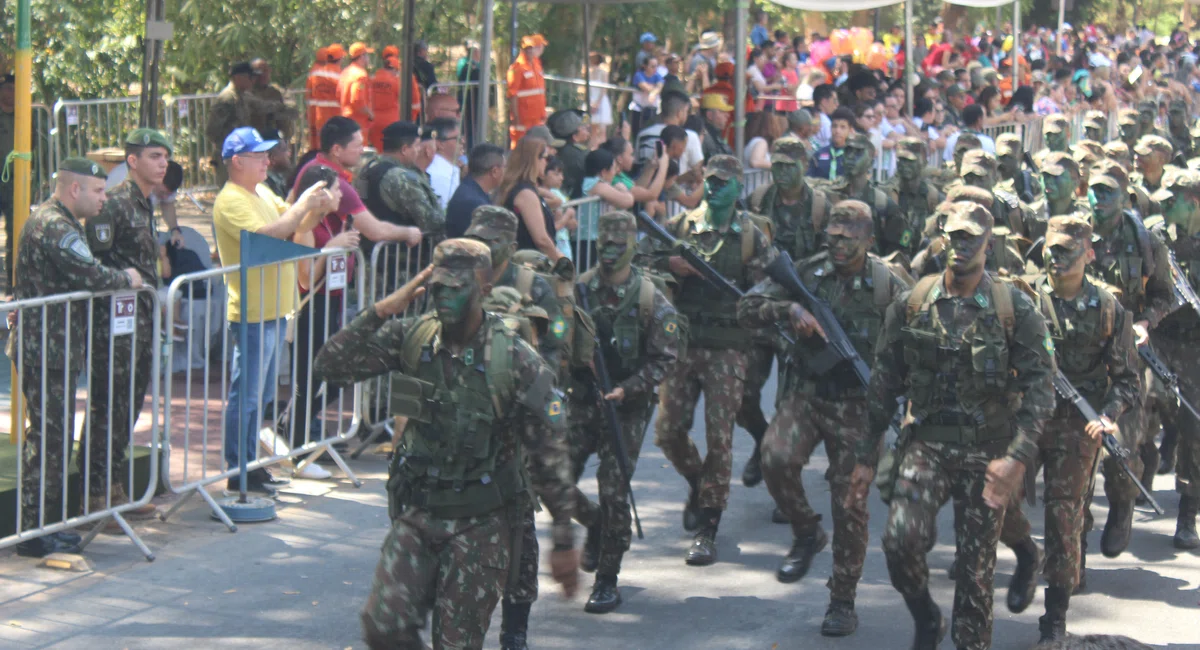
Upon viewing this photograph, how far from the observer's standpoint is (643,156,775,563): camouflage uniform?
773 centimetres

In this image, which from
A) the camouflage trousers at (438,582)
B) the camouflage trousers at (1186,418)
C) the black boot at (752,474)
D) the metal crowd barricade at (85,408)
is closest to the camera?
the camouflage trousers at (438,582)

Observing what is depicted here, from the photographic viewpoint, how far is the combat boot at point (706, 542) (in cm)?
762

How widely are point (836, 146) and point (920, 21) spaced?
27820 mm

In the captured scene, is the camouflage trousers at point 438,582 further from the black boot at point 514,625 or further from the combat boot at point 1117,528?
the combat boot at point 1117,528

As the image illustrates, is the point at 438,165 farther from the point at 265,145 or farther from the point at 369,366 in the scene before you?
the point at 369,366

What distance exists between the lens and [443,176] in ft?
33.7

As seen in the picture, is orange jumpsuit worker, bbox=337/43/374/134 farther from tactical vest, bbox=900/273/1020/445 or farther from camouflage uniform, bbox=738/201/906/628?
tactical vest, bbox=900/273/1020/445

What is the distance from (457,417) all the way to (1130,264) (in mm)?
4376

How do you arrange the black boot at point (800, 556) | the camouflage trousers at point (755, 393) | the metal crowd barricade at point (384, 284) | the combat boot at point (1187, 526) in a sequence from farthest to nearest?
Answer: the metal crowd barricade at point (384, 284), the camouflage trousers at point (755, 393), the combat boot at point (1187, 526), the black boot at point (800, 556)

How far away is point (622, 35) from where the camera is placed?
21.1 meters

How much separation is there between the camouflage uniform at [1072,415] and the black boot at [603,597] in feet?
5.63

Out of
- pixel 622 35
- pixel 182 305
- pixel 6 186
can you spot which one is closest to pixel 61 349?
pixel 182 305

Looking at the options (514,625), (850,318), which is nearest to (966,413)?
(850,318)

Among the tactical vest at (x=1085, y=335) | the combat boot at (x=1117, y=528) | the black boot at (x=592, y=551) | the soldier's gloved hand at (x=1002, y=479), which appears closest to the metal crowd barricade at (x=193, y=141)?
the black boot at (x=592, y=551)
